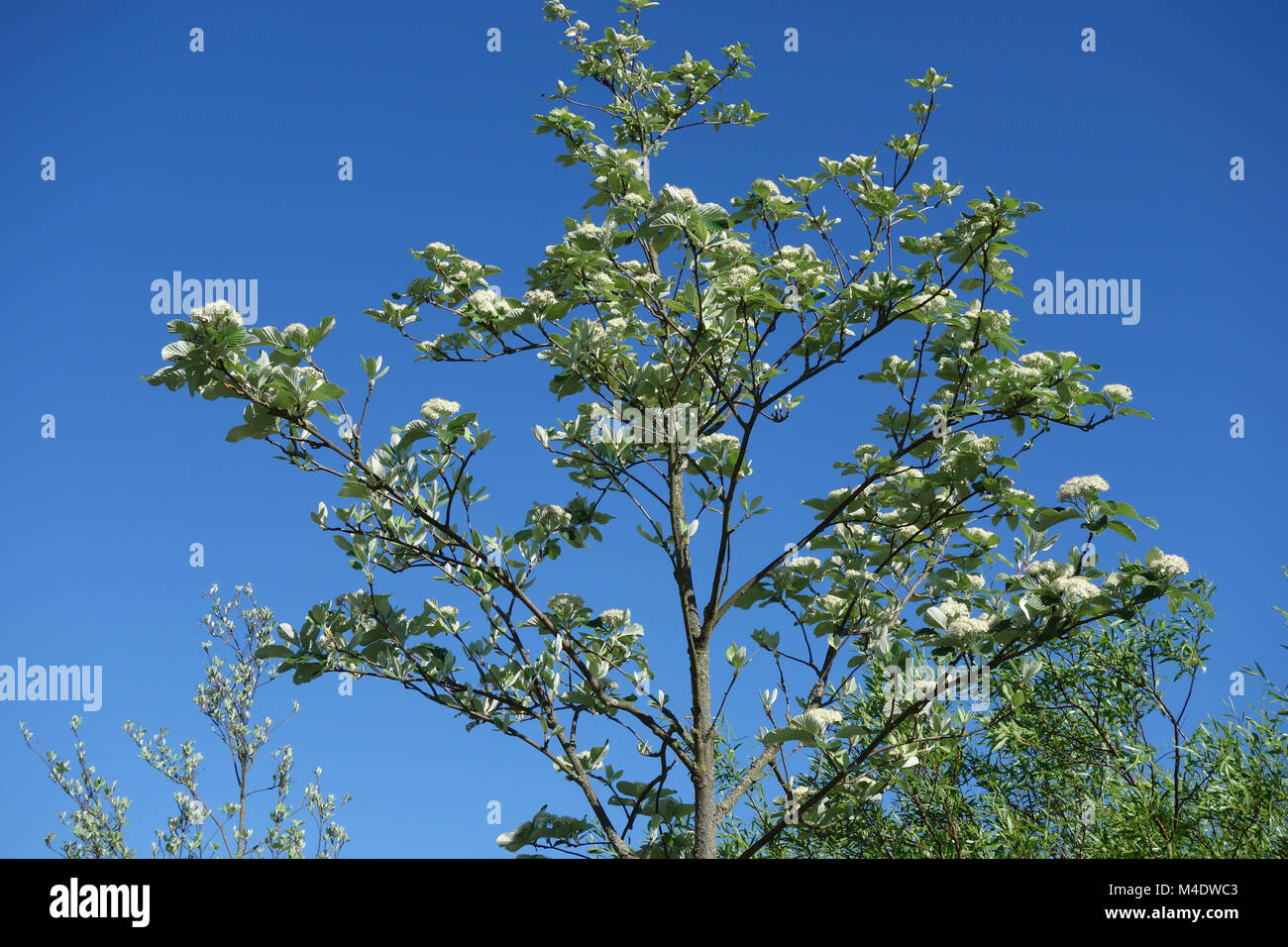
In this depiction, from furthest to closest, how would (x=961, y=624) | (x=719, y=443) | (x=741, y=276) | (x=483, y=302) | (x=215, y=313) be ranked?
(x=719, y=443)
(x=483, y=302)
(x=741, y=276)
(x=961, y=624)
(x=215, y=313)

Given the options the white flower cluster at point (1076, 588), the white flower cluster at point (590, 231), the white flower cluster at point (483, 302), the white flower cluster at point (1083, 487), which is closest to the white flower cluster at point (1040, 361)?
the white flower cluster at point (1083, 487)

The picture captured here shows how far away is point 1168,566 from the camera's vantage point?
117 inches

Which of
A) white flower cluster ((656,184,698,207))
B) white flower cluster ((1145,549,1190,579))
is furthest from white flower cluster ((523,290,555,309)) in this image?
white flower cluster ((1145,549,1190,579))

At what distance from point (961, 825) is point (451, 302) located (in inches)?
167

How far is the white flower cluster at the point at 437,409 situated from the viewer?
3484mm

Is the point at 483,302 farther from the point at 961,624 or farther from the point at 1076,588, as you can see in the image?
the point at 1076,588

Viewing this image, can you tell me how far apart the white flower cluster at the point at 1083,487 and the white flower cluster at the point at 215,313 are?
2.95 metres

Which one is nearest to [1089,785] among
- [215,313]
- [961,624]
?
[961,624]

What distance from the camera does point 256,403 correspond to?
3.04 m

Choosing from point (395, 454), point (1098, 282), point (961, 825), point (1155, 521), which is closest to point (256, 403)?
point (395, 454)

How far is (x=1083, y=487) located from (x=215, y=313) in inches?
119

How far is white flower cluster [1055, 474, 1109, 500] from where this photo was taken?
316cm

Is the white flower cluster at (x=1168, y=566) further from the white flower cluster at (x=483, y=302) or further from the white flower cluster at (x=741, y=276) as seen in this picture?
the white flower cluster at (x=483, y=302)
